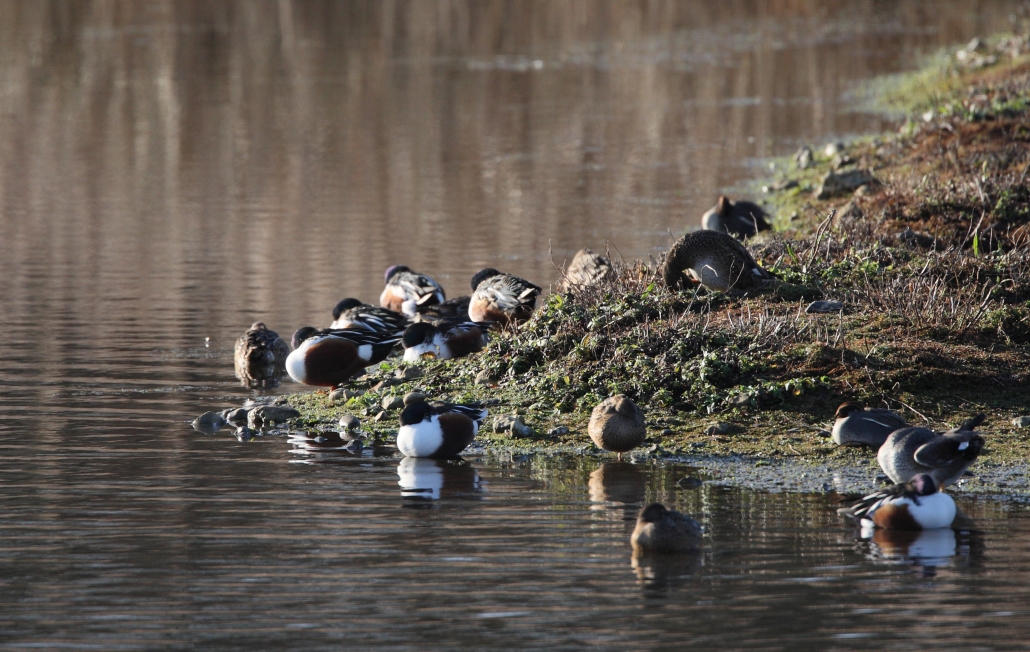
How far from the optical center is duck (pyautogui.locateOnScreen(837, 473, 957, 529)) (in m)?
7.11

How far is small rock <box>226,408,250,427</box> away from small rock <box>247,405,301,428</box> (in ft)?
0.11

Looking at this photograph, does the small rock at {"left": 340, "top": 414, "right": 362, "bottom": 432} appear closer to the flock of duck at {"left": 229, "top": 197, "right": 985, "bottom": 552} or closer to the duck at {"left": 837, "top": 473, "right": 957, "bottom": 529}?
the flock of duck at {"left": 229, "top": 197, "right": 985, "bottom": 552}

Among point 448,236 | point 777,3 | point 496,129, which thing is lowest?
point 448,236

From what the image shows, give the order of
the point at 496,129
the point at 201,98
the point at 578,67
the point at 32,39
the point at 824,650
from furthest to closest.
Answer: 1. the point at 32,39
2. the point at 578,67
3. the point at 201,98
4. the point at 496,129
5. the point at 824,650

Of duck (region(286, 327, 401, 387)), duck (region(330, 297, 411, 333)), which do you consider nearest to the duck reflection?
duck (region(286, 327, 401, 387))

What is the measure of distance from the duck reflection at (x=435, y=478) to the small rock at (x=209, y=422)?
1.56 m

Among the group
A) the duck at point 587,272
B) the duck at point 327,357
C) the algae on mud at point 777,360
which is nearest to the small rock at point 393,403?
the algae on mud at point 777,360

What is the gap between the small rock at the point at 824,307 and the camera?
10078 mm

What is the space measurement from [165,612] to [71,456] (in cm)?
287

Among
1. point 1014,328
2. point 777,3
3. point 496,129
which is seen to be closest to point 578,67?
point 496,129

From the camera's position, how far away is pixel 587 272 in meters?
11.8

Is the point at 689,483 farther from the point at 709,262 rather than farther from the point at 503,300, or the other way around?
the point at 503,300

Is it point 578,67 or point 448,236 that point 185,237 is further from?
→ point 578,67

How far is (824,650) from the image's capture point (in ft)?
18.4
